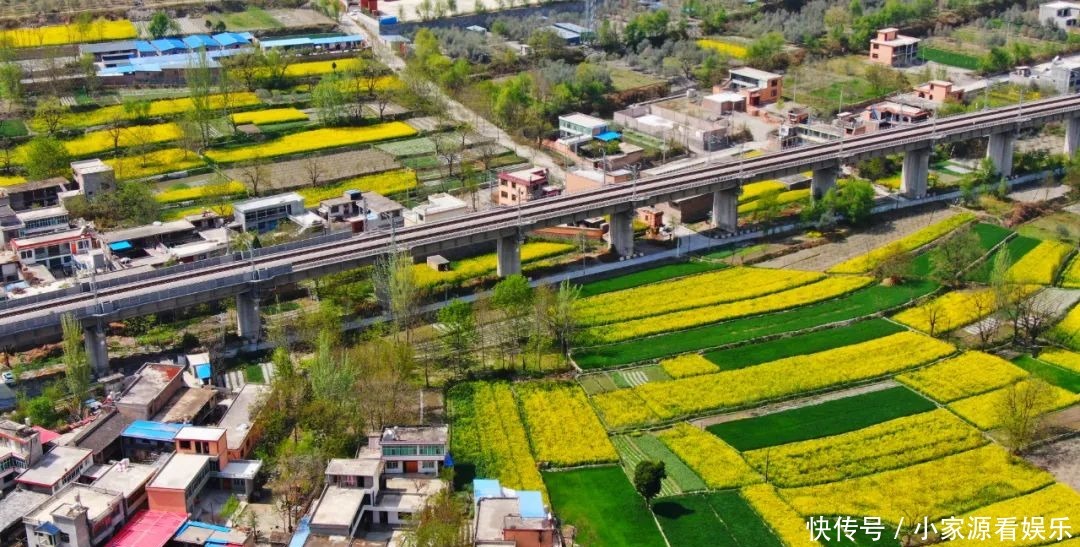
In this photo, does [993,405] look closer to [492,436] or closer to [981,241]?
[981,241]

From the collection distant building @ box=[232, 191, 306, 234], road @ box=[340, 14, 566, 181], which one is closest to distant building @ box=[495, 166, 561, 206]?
road @ box=[340, 14, 566, 181]

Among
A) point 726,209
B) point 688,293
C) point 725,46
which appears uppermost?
point 725,46

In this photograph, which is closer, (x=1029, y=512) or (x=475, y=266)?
(x=1029, y=512)

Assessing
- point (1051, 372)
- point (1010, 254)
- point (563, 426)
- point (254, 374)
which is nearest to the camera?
point (563, 426)

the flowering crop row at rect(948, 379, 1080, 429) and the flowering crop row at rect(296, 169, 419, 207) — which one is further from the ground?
the flowering crop row at rect(296, 169, 419, 207)

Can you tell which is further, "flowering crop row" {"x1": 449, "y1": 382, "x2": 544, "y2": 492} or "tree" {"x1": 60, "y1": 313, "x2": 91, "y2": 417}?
"tree" {"x1": 60, "y1": 313, "x2": 91, "y2": 417}

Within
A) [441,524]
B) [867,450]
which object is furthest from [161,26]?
[867,450]

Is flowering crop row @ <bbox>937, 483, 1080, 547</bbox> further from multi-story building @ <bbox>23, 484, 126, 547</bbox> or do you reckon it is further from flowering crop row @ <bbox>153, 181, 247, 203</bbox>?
flowering crop row @ <bbox>153, 181, 247, 203</bbox>
